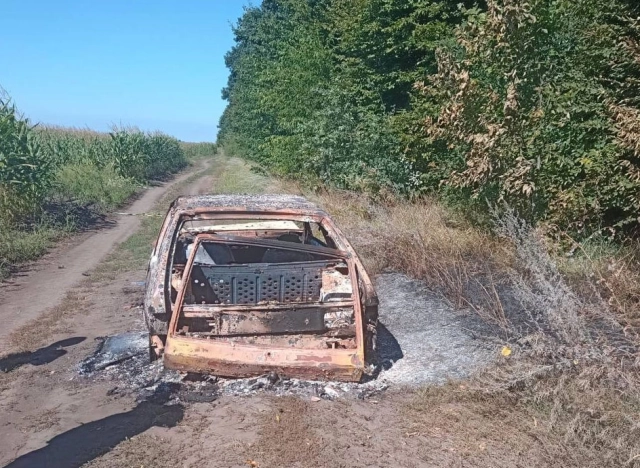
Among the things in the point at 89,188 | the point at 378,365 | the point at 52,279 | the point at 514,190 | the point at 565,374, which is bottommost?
the point at 52,279

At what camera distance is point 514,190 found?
8.59 metres

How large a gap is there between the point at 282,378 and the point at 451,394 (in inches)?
53.1

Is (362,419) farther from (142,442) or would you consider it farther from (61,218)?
(61,218)

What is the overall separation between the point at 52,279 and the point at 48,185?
6.17 metres

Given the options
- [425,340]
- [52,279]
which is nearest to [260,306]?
[425,340]

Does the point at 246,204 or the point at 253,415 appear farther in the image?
the point at 246,204

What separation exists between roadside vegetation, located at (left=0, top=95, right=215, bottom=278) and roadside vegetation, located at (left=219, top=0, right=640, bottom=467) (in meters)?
5.78

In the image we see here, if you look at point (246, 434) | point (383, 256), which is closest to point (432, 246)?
point (383, 256)

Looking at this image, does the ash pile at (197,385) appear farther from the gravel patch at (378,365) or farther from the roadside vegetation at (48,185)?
the roadside vegetation at (48,185)

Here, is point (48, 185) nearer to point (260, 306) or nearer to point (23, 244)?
point (23, 244)

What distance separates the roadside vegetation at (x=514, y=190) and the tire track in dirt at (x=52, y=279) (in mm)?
4397

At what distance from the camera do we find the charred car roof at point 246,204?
237 inches

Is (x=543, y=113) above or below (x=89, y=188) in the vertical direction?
above

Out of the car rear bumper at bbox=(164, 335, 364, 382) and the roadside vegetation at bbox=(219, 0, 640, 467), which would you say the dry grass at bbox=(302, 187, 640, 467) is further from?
the car rear bumper at bbox=(164, 335, 364, 382)
